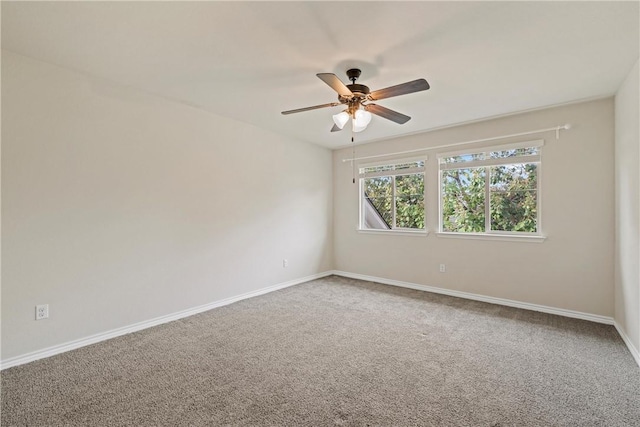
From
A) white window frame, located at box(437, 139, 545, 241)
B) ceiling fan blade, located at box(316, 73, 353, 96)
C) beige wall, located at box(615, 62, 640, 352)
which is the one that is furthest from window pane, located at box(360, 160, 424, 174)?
ceiling fan blade, located at box(316, 73, 353, 96)

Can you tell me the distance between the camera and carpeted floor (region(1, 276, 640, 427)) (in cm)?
179

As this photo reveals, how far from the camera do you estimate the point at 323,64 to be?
8.14ft

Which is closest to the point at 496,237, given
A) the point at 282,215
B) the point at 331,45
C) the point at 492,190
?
the point at 492,190

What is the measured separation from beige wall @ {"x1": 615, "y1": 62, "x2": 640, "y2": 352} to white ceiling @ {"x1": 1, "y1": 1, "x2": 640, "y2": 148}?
0.28m

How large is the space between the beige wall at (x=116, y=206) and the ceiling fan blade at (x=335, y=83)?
2.07 meters

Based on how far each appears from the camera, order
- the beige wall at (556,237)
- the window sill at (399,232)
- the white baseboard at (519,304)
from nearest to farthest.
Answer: the white baseboard at (519,304), the beige wall at (556,237), the window sill at (399,232)

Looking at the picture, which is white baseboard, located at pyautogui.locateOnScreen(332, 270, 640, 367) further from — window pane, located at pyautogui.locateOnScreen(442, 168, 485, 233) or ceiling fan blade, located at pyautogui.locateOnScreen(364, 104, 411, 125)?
ceiling fan blade, located at pyautogui.locateOnScreen(364, 104, 411, 125)

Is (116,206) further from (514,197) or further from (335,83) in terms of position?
(514,197)

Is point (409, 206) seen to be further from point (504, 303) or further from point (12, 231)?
point (12, 231)

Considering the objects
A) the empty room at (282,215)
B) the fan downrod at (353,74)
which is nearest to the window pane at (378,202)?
the empty room at (282,215)

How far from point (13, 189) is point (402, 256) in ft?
15.2

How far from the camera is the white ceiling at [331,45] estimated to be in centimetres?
184

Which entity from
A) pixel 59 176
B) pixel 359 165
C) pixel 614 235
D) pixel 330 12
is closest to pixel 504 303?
pixel 614 235

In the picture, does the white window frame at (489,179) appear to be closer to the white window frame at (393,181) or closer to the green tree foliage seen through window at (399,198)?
the white window frame at (393,181)
